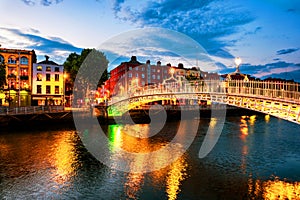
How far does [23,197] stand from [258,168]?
1624 cm

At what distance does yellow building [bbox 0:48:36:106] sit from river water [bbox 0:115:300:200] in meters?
26.5

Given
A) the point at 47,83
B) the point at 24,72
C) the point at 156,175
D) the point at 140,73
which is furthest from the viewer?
the point at 140,73

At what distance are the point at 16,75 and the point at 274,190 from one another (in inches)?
A: 2081

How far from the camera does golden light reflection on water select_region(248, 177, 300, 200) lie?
45.1 ft

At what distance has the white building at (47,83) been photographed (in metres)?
56.7

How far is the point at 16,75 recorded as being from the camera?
52.5 meters

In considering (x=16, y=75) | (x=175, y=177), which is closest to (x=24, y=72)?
(x=16, y=75)

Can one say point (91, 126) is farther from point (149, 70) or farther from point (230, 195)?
point (149, 70)

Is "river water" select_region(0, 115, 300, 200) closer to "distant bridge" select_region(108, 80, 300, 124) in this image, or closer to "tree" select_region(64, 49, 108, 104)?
"distant bridge" select_region(108, 80, 300, 124)

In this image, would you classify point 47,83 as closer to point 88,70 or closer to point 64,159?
point 88,70

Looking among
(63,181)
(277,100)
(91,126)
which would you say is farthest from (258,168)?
(91,126)

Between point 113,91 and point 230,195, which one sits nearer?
point 230,195

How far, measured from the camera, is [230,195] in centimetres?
1401

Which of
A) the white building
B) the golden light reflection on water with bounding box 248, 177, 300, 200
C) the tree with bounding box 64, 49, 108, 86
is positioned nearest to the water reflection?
the golden light reflection on water with bounding box 248, 177, 300, 200
